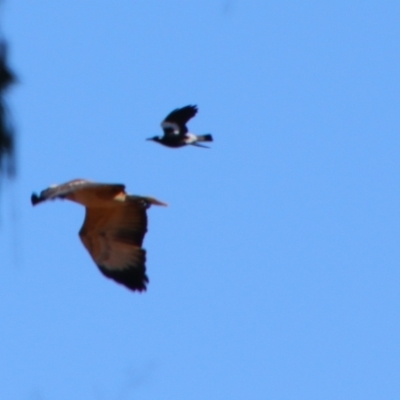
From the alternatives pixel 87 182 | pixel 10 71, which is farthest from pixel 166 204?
pixel 10 71

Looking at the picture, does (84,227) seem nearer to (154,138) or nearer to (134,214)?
(134,214)

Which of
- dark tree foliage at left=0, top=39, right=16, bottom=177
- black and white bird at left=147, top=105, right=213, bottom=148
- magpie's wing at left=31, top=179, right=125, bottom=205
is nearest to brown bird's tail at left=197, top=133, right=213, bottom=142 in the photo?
black and white bird at left=147, top=105, right=213, bottom=148

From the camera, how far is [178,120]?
11188 mm

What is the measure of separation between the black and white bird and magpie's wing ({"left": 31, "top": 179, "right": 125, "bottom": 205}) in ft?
2.59

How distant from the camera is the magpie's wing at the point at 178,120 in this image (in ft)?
36.4

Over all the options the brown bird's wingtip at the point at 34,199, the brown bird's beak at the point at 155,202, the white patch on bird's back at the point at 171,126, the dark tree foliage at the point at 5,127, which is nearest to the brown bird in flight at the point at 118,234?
the brown bird's beak at the point at 155,202

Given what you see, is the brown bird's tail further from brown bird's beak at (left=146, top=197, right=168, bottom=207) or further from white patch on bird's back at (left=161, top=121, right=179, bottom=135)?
brown bird's beak at (left=146, top=197, right=168, bottom=207)

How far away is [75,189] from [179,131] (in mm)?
981

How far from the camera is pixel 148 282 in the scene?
1327 cm

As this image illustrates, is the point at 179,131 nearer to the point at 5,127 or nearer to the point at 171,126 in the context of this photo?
the point at 171,126

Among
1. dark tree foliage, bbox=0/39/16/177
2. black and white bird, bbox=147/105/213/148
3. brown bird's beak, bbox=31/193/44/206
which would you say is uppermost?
black and white bird, bbox=147/105/213/148

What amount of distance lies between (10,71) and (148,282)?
1028cm

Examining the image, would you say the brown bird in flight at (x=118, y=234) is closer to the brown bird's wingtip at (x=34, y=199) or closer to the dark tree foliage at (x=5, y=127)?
the brown bird's wingtip at (x=34, y=199)

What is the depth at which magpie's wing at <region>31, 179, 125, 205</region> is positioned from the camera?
10.1 m
